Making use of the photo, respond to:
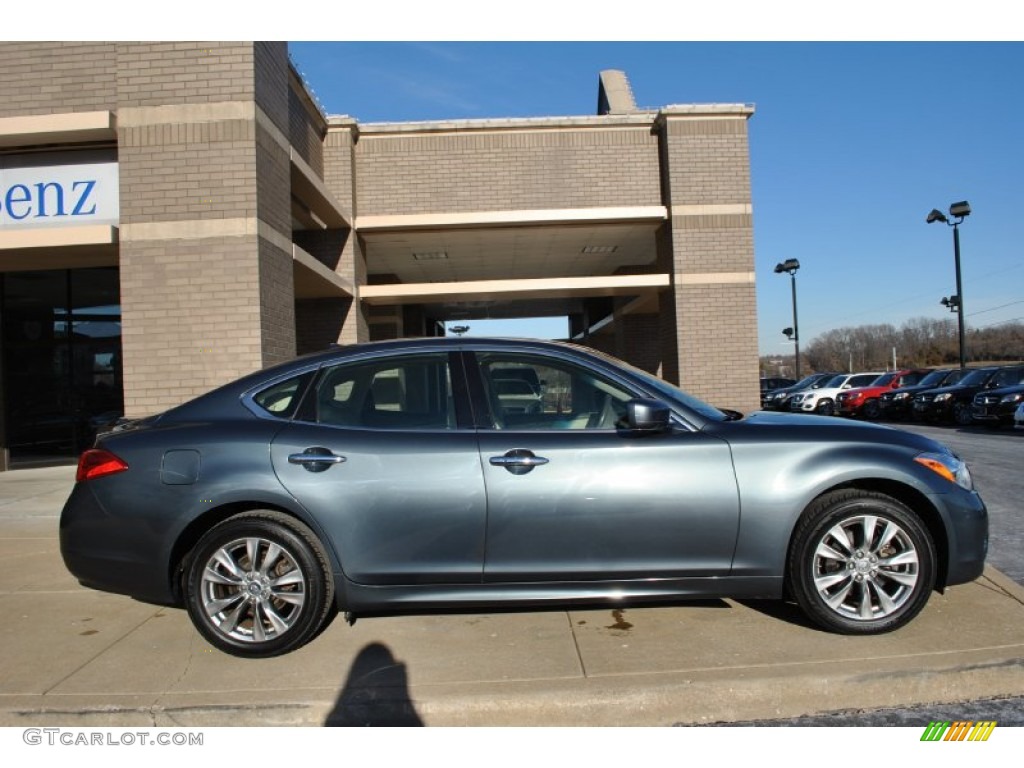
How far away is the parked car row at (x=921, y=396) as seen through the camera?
17.0m

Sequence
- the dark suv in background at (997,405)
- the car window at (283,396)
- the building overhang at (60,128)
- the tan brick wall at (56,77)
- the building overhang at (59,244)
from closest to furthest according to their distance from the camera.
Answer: the car window at (283,396) → the building overhang at (60,128) → the building overhang at (59,244) → the tan brick wall at (56,77) → the dark suv in background at (997,405)

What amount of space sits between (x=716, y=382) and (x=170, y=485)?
11.3 metres

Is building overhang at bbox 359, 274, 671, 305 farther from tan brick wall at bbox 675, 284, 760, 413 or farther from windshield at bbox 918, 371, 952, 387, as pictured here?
windshield at bbox 918, 371, 952, 387

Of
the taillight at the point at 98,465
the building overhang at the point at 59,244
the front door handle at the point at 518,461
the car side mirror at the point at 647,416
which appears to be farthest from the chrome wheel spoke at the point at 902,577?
the building overhang at the point at 59,244

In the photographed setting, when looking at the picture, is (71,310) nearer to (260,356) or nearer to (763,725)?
(260,356)

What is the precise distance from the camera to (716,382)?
13695 millimetres

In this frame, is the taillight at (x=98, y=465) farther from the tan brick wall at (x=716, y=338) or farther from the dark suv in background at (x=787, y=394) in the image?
the dark suv in background at (x=787, y=394)

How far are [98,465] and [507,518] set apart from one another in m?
2.25

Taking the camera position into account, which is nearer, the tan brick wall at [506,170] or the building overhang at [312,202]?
the building overhang at [312,202]

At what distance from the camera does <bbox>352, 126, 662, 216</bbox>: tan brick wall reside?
13.8m

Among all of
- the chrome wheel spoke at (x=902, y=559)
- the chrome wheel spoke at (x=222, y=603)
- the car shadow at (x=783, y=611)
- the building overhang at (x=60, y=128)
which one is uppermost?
the building overhang at (x=60, y=128)

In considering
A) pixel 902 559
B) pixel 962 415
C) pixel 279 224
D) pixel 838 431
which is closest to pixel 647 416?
pixel 838 431

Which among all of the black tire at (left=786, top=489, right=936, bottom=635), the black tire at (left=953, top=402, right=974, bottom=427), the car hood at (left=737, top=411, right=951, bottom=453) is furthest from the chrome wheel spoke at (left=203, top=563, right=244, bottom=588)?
the black tire at (left=953, top=402, right=974, bottom=427)

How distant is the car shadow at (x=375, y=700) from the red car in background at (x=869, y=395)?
23.0 metres
